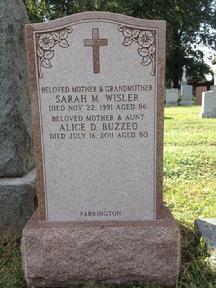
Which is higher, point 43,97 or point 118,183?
point 43,97

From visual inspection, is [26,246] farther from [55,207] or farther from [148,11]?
[148,11]

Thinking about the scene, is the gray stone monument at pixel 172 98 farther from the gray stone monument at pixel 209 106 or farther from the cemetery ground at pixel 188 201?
the cemetery ground at pixel 188 201

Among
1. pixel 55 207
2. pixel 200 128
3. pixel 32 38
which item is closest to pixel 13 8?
pixel 32 38

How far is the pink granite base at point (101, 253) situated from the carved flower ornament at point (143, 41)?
3.54 feet

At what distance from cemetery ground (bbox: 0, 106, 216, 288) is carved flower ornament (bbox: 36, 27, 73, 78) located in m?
1.44

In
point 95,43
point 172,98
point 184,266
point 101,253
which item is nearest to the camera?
point 95,43

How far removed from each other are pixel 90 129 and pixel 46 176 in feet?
1.43

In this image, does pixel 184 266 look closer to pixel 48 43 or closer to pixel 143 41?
pixel 143 41

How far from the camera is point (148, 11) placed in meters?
19.0

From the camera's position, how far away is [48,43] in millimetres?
2545

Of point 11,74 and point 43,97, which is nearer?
point 43,97

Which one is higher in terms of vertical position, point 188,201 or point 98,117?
point 98,117

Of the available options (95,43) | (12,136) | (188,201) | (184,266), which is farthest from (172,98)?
(95,43)

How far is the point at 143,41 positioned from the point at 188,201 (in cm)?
209
